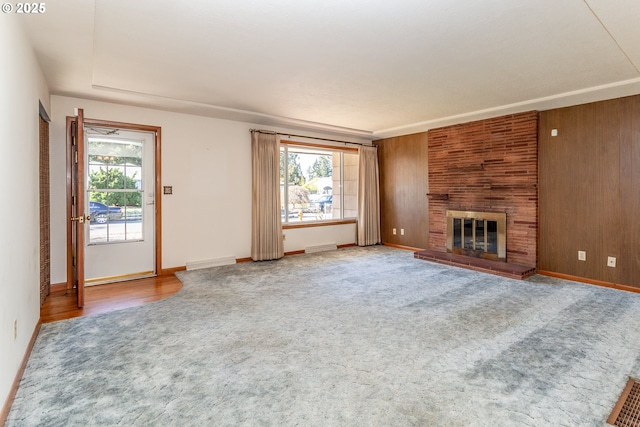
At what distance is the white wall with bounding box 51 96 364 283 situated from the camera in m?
4.76

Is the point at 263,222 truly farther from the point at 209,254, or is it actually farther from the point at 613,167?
the point at 613,167

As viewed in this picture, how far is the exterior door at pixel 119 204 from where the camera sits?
4.32 meters

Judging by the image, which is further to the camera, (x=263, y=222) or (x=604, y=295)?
(x=263, y=222)

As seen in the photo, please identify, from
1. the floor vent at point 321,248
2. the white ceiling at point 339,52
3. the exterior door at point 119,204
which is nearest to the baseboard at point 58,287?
the exterior door at point 119,204

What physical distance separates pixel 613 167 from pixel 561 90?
1204mm

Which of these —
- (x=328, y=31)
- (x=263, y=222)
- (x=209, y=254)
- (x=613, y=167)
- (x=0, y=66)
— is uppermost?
(x=328, y=31)

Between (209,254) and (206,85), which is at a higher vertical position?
(206,85)

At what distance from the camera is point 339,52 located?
2934mm

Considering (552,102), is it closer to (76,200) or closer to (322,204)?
(322,204)

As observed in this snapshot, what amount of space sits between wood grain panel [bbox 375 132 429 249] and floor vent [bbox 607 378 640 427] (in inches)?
177

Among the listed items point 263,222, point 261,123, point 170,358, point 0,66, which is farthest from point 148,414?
point 261,123

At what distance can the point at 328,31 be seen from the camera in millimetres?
2551

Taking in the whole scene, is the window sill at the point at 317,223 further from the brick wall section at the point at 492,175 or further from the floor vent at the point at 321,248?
the brick wall section at the point at 492,175

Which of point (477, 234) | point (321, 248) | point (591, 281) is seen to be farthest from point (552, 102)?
point (321, 248)
